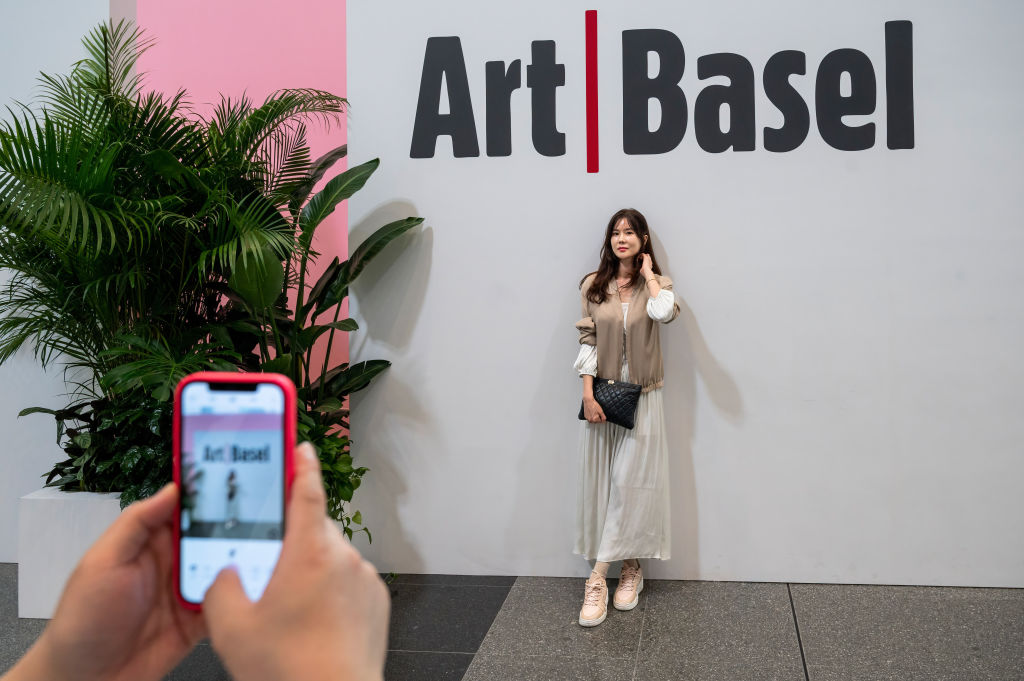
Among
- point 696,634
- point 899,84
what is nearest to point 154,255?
point 696,634

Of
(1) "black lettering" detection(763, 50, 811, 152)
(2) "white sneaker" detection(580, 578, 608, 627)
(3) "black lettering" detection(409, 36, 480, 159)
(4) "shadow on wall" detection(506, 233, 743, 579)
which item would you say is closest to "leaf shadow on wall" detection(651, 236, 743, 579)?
(4) "shadow on wall" detection(506, 233, 743, 579)

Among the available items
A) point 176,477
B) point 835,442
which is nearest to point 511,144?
point 835,442

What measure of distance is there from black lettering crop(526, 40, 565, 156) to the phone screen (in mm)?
3196

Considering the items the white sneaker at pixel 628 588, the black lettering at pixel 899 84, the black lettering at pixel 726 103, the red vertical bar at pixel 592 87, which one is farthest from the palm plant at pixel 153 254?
the black lettering at pixel 899 84

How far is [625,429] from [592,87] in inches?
60.8

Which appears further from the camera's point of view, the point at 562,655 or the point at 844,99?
the point at 844,99

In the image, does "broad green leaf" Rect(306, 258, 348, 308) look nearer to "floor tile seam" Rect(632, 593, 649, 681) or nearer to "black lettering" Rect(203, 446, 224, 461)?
"floor tile seam" Rect(632, 593, 649, 681)

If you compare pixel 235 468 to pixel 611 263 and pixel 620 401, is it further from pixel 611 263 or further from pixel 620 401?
pixel 611 263

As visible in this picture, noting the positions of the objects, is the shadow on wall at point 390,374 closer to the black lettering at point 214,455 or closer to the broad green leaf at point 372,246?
the broad green leaf at point 372,246

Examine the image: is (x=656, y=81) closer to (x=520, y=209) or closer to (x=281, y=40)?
(x=520, y=209)

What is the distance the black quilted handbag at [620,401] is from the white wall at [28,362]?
275 cm

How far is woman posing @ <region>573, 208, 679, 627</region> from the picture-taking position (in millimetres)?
3418

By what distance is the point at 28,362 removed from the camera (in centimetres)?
411

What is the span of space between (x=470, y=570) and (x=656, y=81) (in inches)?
94.6
